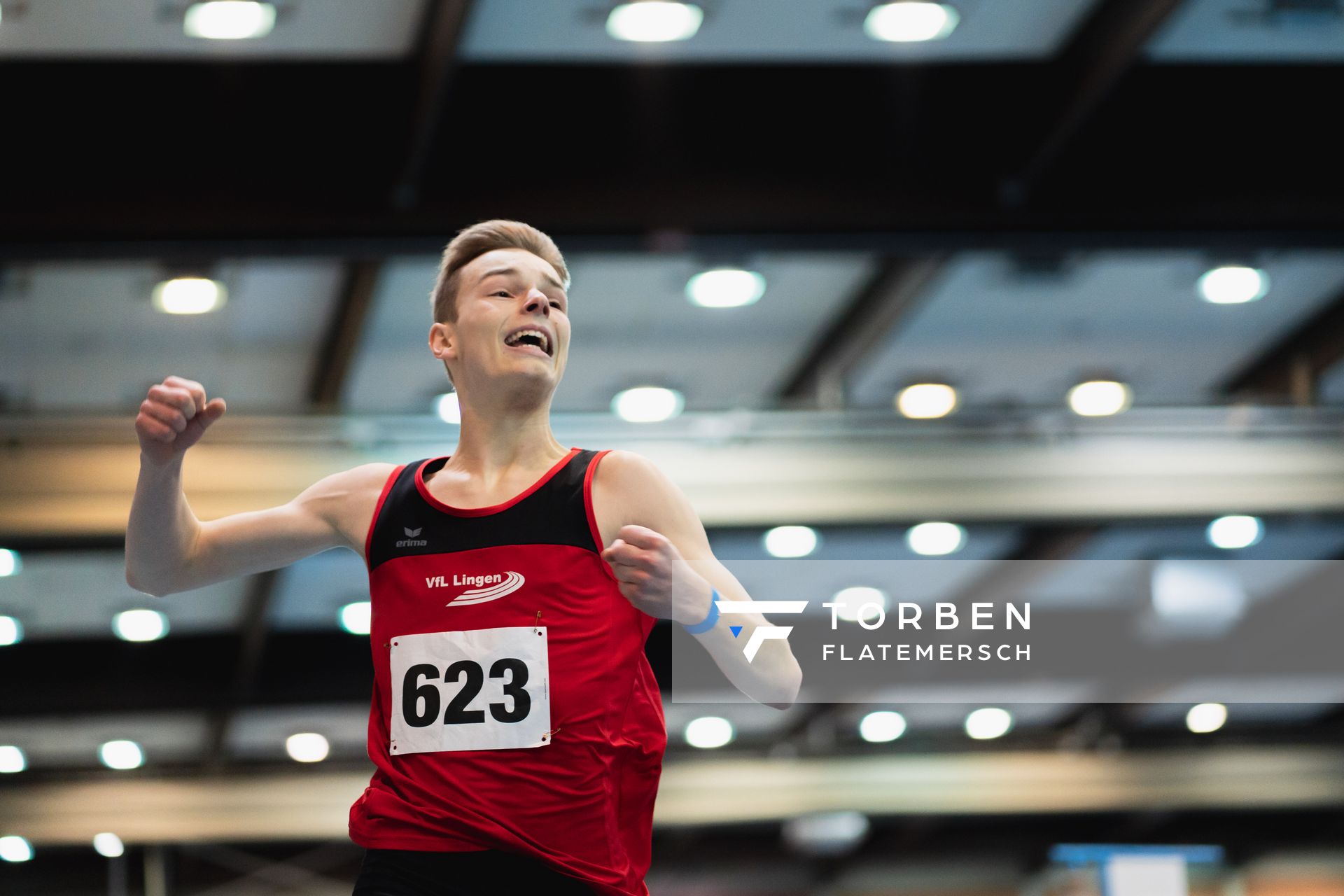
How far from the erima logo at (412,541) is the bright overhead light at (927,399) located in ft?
25.0

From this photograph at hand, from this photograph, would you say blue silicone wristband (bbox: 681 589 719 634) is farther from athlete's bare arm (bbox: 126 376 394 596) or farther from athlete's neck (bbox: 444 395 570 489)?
athlete's bare arm (bbox: 126 376 394 596)

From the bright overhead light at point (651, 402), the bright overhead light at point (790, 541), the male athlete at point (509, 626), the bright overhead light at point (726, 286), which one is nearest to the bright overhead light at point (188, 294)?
the bright overhead light at point (726, 286)

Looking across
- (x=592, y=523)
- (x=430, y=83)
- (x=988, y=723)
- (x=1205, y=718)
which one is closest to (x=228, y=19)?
(x=430, y=83)

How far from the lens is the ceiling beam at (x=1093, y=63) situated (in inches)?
255

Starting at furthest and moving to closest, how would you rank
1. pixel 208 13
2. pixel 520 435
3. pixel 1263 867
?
1. pixel 1263 867
2. pixel 208 13
3. pixel 520 435

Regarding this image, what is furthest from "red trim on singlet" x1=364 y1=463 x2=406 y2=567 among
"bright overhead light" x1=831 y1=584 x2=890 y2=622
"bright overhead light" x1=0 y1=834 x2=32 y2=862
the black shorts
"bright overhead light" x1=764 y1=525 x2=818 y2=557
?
"bright overhead light" x1=0 y1=834 x2=32 y2=862

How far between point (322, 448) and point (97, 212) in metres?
2.91

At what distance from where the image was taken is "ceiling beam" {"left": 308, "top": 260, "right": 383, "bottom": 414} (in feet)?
27.8

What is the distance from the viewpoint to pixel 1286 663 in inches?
576

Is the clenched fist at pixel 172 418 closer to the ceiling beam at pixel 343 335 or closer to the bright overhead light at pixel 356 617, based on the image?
the ceiling beam at pixel 343 335

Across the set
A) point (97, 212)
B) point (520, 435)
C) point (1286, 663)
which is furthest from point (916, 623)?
point (520, 435)

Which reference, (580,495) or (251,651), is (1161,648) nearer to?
(251,651)

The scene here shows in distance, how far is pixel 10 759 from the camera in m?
16.1

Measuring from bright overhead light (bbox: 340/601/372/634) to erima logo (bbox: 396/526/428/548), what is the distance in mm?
10398
